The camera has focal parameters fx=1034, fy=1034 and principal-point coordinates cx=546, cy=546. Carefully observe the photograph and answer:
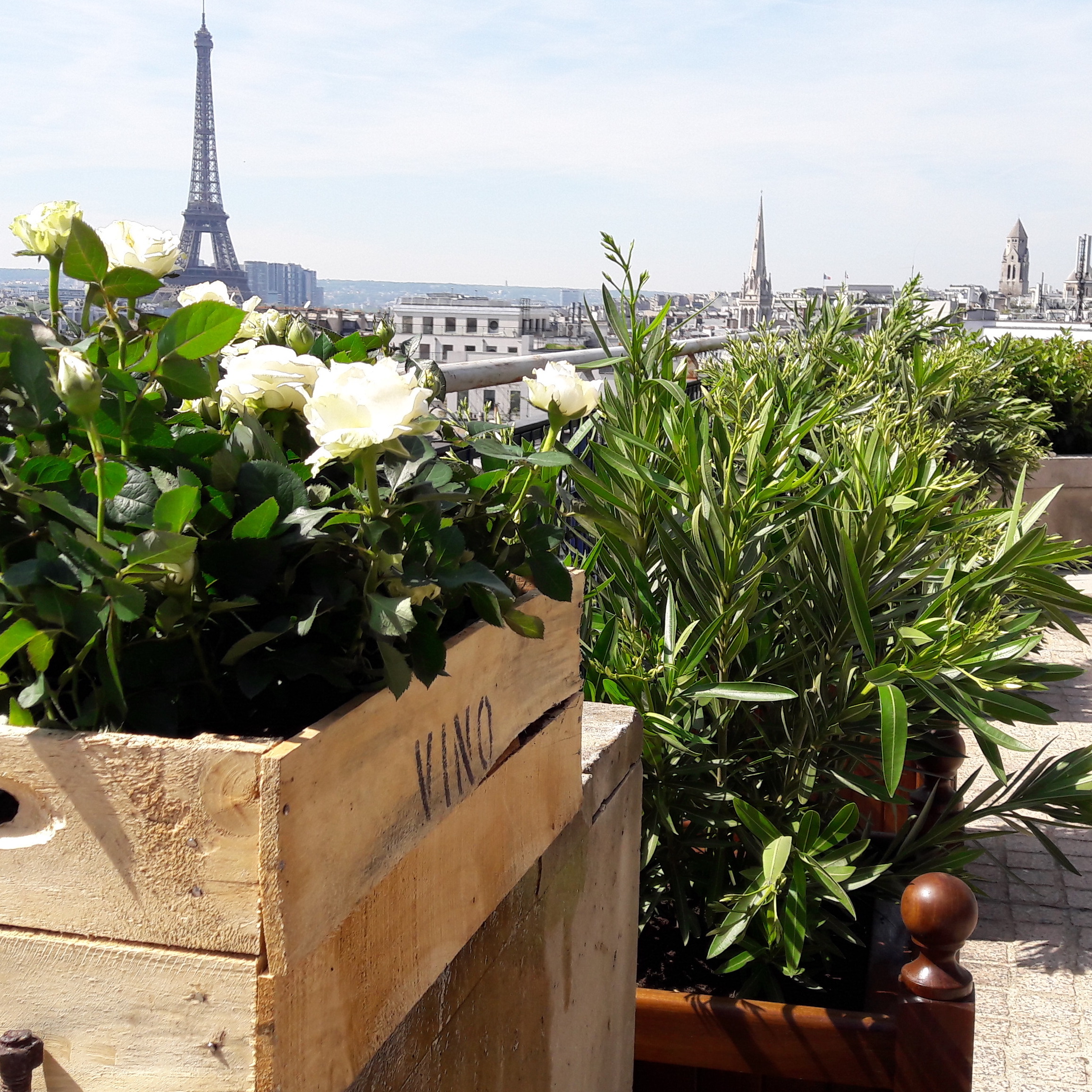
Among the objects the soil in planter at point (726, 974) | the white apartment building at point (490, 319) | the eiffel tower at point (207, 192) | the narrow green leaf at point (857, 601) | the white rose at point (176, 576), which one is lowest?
the soil in planter at point (726, 974)

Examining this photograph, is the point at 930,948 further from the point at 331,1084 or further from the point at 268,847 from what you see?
the point at 268,847

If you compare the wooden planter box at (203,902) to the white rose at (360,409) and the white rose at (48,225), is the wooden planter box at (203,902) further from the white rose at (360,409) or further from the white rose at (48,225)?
the white rose at (48,225)

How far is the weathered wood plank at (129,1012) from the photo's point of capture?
68 centimetres

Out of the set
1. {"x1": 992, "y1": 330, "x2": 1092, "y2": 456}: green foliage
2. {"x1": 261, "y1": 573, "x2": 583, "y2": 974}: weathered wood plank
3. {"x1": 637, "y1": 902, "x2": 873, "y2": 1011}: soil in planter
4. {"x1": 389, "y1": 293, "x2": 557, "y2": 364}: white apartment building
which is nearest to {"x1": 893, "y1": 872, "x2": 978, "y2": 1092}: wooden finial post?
{"x1": 637, "y1": 902, "x2": 873, "y2": 1011}: soil in planter

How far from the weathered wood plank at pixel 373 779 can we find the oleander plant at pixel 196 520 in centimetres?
5

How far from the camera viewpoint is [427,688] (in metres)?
0.83

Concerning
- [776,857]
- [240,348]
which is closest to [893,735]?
[776,857]

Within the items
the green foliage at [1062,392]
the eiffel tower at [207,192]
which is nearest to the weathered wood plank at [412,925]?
the green foliage at [1062,392]

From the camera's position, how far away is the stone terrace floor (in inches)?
84.4

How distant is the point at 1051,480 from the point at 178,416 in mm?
6929

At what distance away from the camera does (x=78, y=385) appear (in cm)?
63

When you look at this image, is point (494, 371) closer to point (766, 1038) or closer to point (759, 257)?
point (766, 1038)

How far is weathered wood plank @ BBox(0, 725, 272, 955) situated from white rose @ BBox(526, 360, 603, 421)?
467 mm

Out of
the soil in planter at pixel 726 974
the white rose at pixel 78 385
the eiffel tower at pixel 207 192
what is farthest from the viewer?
the eiffel tower at pixel 207 192
